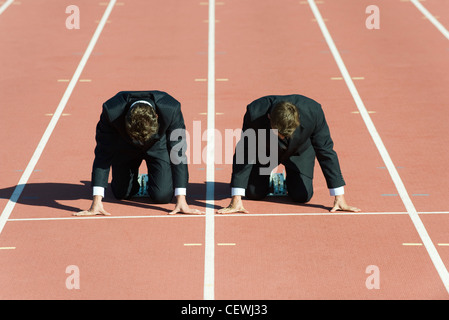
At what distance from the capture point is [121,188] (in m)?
7.55

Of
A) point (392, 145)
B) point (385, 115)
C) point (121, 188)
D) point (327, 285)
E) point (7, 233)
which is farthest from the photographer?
point (385, 115)

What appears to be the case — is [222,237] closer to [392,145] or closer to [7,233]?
[7,233]

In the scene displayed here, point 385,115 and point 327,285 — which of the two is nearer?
point 327,285

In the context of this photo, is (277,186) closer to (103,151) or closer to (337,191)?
(337,191)

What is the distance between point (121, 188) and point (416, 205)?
9.02 ft

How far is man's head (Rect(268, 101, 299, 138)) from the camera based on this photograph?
21.3 feet

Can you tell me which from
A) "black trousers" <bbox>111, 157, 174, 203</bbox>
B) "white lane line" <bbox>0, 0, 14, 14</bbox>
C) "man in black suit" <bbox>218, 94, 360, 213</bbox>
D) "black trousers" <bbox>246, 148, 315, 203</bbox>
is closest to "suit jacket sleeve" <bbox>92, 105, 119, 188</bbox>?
"black trousers" <bbox>111, 157, 174, 203</bbox>

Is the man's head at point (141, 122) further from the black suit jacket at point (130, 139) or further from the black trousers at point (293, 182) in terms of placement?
the black trousers at point (293, 182)

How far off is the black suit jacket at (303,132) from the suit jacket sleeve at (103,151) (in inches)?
44.3

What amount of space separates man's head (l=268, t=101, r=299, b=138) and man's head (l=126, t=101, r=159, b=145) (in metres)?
0.98

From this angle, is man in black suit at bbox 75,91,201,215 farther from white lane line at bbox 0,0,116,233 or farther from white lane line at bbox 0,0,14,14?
white lane line at bbox 0,0,14,14

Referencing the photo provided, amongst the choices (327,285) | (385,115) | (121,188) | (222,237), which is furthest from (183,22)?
(327,285)

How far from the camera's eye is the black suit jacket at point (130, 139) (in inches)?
274

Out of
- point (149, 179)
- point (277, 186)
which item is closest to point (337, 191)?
point (277, 186)
